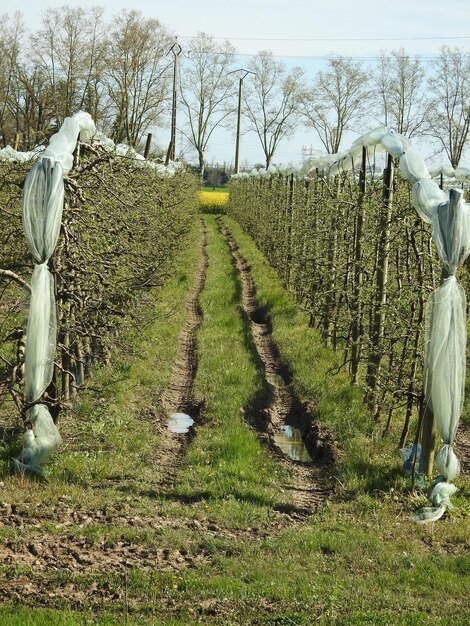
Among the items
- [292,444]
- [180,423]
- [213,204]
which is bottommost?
[292,444]

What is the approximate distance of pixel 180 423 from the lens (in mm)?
9352

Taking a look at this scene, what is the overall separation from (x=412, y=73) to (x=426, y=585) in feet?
158

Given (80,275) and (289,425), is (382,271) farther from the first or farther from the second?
(80,275)

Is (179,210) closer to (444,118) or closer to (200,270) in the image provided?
(200,270)

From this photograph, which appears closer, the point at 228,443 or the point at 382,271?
the point at 228,443

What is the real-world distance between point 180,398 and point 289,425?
1.37m

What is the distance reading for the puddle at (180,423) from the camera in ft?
29.7

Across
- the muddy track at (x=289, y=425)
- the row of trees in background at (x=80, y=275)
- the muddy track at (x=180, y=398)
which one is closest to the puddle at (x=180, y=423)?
the muddy track at (x=180, y=398)

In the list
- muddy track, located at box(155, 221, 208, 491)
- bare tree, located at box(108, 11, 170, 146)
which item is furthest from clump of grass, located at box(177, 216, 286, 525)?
bare tree, located at box(108, 11, 170, 146)

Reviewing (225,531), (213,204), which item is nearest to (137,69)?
(213,204)

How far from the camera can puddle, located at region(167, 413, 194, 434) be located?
29.7ft

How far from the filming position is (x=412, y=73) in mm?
50125

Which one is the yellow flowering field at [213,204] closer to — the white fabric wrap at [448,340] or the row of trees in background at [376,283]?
the row of trees in background at [376,283]

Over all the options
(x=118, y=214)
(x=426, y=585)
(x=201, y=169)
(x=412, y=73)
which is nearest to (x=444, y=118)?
(x=412, y=73)
